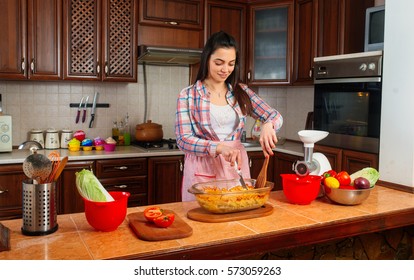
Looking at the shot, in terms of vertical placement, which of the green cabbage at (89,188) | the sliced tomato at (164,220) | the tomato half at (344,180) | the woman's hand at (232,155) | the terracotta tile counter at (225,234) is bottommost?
the terracotta tile counter at (225,234)

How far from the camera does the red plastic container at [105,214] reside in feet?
4.71

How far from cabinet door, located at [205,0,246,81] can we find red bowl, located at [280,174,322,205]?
2327 millimetres

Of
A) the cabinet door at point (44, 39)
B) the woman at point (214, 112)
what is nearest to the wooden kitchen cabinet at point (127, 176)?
the cabinet door at point (44, 39)

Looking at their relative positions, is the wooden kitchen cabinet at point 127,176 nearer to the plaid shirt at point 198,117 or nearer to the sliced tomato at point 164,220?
the plaid shirt at point 198,117

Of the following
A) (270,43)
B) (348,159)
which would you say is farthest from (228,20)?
(348,159)

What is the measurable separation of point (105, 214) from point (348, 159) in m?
2.14

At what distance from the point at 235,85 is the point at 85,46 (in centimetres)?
177

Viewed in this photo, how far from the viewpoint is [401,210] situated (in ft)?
6.04

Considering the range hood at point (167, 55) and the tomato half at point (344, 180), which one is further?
the range hood at point (167, 55)

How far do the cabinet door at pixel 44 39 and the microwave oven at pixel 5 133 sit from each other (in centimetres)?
36

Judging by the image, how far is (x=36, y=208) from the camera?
1.43 meters

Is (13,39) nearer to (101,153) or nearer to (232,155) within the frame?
(101,153)

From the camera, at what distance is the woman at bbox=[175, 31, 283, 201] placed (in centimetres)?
203
